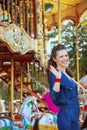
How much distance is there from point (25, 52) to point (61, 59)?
5889 mm

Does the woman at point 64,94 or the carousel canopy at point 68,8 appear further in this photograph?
the carousel canopy at point 68,8

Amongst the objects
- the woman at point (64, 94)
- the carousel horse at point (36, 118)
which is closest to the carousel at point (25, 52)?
the carousel horse at point (36, 118)

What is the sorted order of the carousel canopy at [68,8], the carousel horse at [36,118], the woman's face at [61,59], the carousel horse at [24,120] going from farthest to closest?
the carousel canopy at [68,8] < the carousel horse at [24,120] < the carousel horse at [36,118] < the woman's face at [61,59]

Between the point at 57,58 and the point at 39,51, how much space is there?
6808 mm

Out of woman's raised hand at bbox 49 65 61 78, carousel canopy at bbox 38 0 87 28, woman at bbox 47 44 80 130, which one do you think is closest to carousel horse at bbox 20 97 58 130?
woman at bbox 47 44 80 130

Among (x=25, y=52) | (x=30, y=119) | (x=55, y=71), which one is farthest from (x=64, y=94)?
(x=25, y=52)

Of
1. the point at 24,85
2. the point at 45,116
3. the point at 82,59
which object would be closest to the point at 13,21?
the point at 24,85

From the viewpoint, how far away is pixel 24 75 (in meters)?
12.4

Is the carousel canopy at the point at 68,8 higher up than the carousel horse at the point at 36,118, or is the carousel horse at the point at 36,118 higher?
the carousel canopy at the point at 68,8

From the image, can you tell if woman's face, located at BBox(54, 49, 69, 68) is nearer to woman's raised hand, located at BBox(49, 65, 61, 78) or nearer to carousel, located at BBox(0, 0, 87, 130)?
woman's raised hand, located at BBox(49, 65, 61, 78)

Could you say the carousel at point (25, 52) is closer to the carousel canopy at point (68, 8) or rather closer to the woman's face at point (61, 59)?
the carousel canopy at point (68, 8)

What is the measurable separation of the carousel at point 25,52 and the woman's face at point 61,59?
2612 mm

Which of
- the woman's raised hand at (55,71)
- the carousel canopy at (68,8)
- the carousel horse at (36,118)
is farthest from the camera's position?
the carousel canopy at (68,8)

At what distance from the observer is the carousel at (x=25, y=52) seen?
701cm
